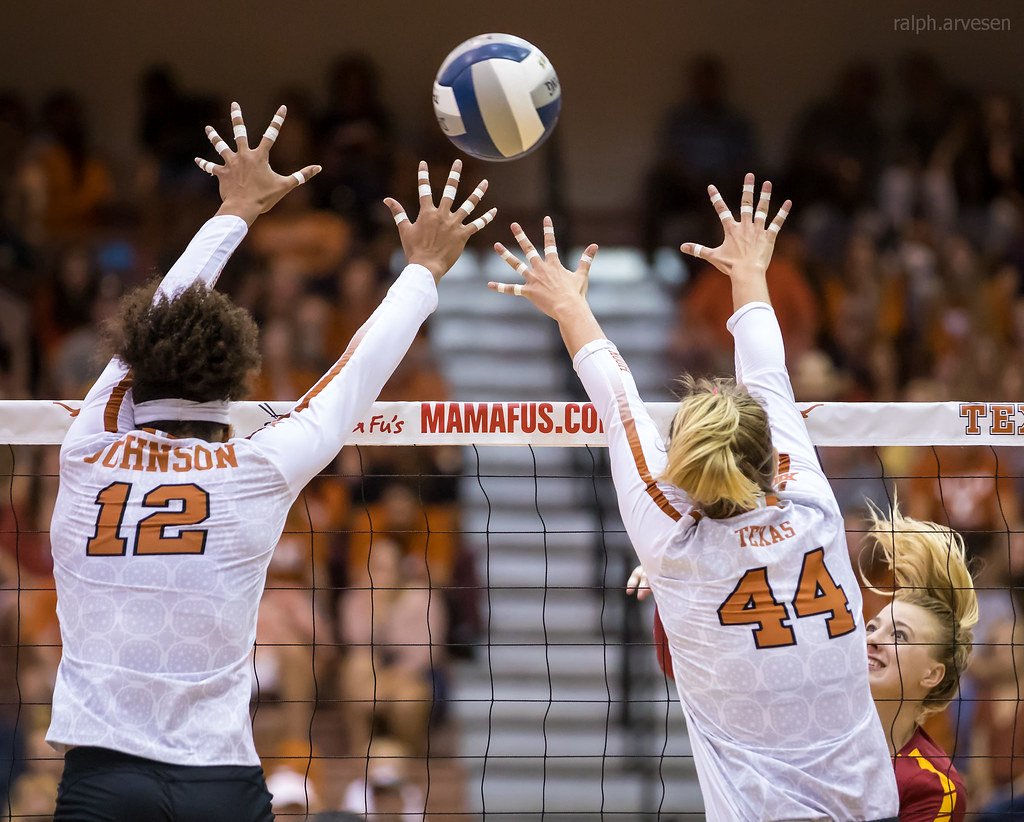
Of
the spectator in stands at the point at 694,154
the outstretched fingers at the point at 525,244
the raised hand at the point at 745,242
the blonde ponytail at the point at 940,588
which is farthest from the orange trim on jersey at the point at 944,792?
the spectator in stands at the point at 694,154

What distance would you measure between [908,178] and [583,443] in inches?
289

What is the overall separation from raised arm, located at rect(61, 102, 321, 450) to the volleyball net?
3096 mm

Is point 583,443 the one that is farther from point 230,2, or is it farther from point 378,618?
point 230,2

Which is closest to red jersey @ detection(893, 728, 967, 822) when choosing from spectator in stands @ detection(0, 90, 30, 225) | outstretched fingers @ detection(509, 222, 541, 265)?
outstretched fingers @ detection(509, 222, 541, 265)

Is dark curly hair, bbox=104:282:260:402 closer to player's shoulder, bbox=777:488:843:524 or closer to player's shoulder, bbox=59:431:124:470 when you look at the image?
player's shoulder, bbox=59:431:124:470

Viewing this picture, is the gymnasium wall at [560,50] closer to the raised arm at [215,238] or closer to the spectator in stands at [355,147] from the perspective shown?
the spectator in stands at [355,147]

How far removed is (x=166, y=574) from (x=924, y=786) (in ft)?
6.20

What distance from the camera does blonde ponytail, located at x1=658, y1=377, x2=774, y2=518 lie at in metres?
2.79

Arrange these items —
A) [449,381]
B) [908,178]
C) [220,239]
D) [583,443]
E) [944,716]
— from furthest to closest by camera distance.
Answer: [908,178], [449,381], [944,716], [583,443], [220,239]

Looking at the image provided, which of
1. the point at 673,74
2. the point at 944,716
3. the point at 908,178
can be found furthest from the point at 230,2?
the point at 944,716

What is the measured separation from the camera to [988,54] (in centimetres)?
1115

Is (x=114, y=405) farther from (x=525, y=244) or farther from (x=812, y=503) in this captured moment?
(x=812, y=503)

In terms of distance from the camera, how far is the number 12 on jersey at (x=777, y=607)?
9.20ft

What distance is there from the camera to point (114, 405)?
285 cm
